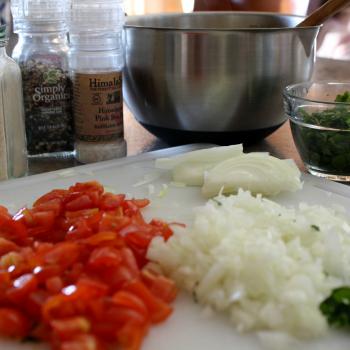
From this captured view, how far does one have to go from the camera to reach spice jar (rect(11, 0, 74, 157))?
128 cm

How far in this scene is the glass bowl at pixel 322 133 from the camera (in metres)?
1.21

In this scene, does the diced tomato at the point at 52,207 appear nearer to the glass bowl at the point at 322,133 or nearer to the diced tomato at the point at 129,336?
the diced tomato at the point at 129,336

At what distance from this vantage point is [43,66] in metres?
1.29

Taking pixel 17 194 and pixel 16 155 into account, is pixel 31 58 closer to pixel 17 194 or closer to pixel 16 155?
pixel 16 155

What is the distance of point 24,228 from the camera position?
0.90 meters

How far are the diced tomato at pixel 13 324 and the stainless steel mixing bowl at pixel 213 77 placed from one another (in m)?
0.72

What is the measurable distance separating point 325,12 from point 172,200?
598 millimetres

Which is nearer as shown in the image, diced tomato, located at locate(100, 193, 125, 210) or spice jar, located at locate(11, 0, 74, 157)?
diced tomato, located at locate(100, 193, 125, 210)

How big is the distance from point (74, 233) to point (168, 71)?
0.56 m

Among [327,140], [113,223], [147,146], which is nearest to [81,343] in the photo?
[113,223]

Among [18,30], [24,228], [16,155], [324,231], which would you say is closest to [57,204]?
[24,228]

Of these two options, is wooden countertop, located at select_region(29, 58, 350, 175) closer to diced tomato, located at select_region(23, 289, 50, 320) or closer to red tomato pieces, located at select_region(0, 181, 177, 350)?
red tomato pieces, located at select_region(0, 181, 177, 350)

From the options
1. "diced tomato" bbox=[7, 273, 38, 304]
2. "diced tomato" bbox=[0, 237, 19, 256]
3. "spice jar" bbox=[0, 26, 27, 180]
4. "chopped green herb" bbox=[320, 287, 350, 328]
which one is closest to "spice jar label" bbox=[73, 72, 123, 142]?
"spice jar" bbox=[0, 26, 27, 180]

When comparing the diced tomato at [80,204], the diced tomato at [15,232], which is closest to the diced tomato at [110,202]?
the diced tomato at [80,204]
